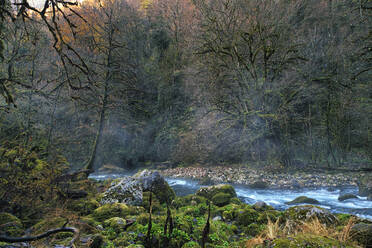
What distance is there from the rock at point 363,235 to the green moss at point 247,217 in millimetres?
2474

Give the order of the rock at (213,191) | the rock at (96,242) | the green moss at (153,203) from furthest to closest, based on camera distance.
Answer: the rock at (213,191)
the green moss at (153,203)
the rock at (96,242)

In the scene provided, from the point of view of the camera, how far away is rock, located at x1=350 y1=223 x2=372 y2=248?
283 centimetres

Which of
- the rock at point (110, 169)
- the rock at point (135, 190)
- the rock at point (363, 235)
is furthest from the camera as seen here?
the rock at point (110, 169)

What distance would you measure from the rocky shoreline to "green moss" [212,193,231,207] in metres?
3.98

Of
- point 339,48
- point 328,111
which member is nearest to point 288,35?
point 339,48

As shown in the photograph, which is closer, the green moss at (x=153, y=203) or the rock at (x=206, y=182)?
the green moss at (x=153, y=203)

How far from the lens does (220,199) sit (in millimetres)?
7273

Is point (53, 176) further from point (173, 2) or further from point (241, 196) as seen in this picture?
point (173, 2)

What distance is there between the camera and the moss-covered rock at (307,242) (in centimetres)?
229

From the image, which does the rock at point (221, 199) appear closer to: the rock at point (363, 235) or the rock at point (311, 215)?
the rock at point (311, 215)

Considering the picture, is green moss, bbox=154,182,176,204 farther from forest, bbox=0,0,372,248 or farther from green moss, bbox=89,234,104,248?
green moss, bbox=89,234,104,248

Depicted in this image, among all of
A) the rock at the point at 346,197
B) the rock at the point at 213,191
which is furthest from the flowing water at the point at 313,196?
the rock at the point at 213,191

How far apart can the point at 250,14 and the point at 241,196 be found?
10356mm

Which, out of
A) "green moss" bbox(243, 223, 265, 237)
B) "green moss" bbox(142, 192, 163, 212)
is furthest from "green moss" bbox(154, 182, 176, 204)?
"green moss" bbox(243, 223, 265, 237)
